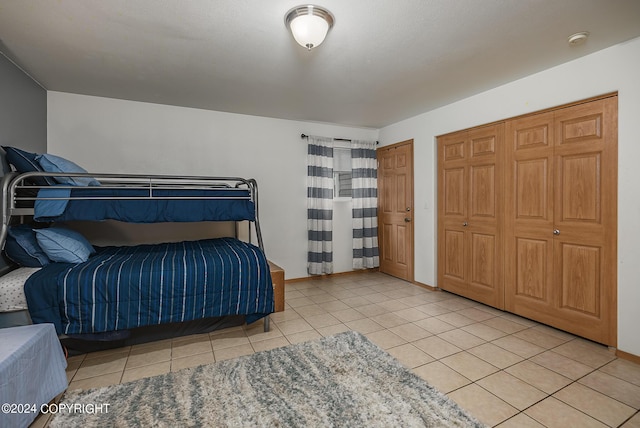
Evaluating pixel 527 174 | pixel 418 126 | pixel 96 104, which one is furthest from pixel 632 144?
pixel 96 104

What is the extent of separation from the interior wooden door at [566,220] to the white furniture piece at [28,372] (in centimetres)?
371

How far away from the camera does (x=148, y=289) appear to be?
7.08ft

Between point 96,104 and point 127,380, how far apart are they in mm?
2883

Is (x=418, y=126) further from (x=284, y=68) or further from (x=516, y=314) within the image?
(x=516, y=314)

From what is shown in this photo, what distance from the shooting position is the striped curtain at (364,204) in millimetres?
4617

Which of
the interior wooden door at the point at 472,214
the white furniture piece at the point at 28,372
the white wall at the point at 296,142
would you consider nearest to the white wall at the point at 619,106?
the white wall at the point at 296,142

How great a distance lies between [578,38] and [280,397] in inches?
125

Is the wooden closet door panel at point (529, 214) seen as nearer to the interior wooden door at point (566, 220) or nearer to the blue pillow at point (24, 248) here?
the interior wooden door at point (566, 220)

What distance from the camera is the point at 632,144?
7.11 ft

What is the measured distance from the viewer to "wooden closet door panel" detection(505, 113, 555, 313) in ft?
8.89

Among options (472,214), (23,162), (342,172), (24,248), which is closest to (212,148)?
(23,162)

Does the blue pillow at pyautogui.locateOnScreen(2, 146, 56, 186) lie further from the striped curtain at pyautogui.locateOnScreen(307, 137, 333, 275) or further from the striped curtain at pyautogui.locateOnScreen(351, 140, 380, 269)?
the striped curtain at pyautogui.locateOnScreen(351, 140, 380, 269)

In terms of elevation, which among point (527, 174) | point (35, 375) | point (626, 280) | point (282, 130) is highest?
point (282, 130)

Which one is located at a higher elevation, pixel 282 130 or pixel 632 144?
pixel 282 130
